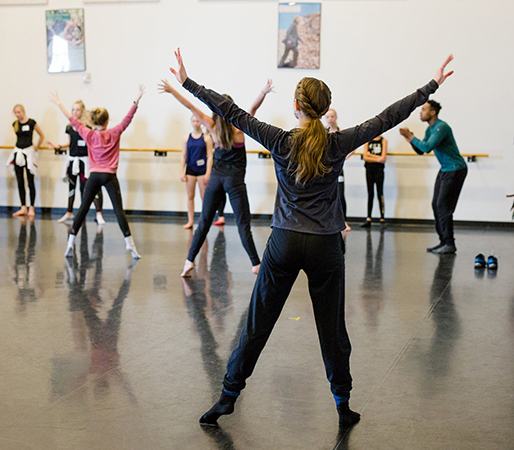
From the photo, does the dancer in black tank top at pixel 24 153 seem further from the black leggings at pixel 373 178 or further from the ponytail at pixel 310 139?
the ponytail at pixel 310 139

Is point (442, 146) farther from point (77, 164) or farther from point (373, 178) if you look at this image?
point (77, 164)

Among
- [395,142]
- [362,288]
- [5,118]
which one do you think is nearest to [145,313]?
[362,288]

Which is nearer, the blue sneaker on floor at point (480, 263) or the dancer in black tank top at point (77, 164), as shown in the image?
the blue sneaker on floor at point (480, 263)

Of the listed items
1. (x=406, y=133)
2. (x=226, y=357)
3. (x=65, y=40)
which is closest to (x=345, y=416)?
(x=226, y=357)

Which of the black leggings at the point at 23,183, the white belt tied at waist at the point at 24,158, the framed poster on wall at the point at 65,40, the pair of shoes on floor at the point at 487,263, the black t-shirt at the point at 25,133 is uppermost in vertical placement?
the framed poster on wall at the point at 65,40

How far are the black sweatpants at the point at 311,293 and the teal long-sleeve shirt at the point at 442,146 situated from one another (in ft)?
14.0

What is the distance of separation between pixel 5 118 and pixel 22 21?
1668 millimetres

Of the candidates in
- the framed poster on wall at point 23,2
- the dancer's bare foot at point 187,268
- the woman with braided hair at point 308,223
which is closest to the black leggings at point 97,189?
the dancer's bare foot at point 187,268

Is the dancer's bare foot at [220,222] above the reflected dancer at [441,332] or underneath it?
underneath

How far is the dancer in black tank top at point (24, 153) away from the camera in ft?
33.0

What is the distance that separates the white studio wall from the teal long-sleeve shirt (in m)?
Result: 3.04

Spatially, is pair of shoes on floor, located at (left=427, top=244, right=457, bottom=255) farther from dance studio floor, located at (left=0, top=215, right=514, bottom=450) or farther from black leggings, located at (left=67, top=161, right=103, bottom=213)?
black leggings, located at (left=67, top=161, right=103, bottom=213)

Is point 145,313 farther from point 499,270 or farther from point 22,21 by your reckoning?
point 22,21

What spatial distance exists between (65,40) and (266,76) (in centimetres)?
349
